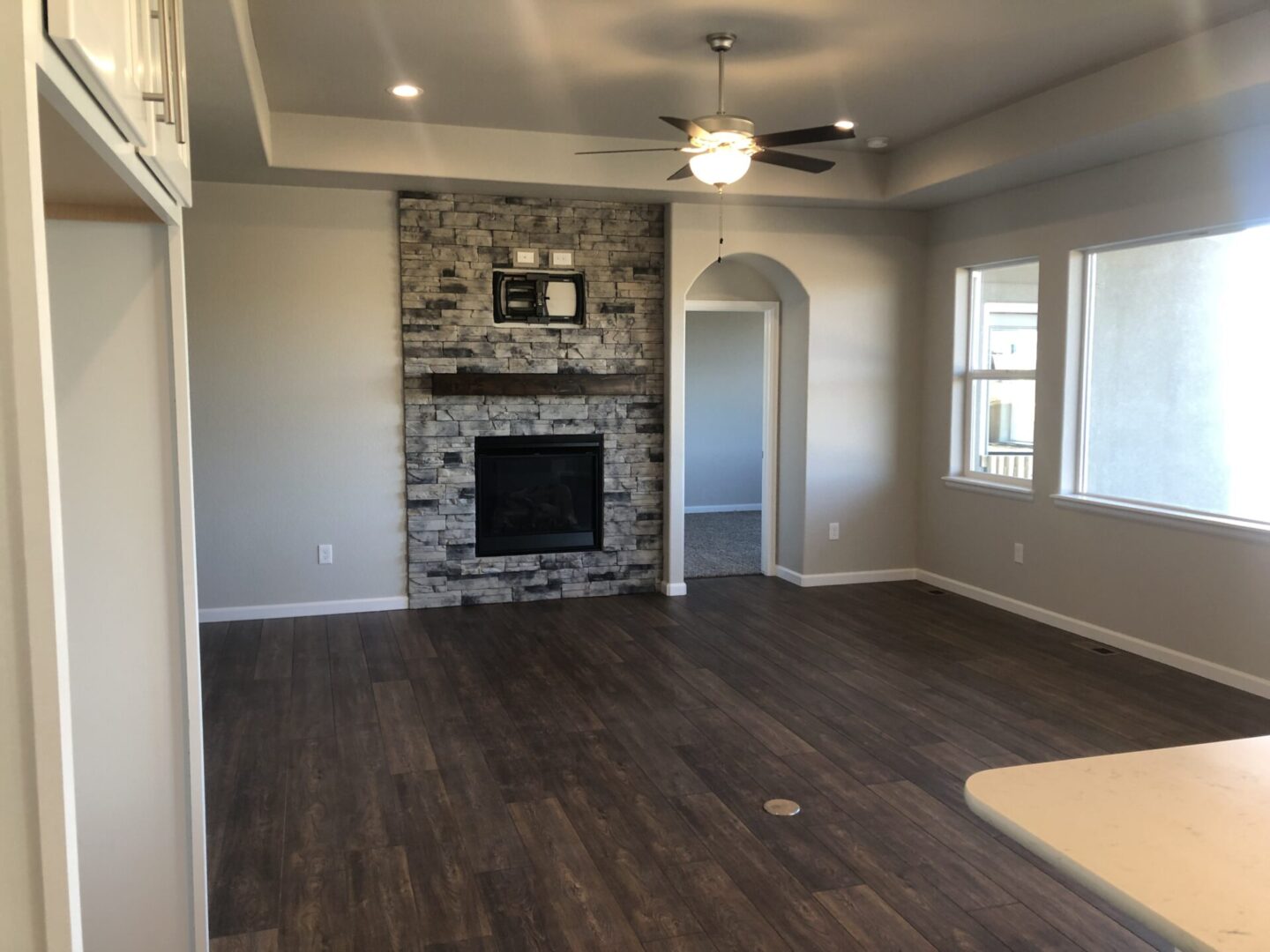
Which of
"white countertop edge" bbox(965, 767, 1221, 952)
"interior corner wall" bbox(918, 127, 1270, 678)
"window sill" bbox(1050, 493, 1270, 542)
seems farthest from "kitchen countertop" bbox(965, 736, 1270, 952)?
"interior corner wall" bbox(918, 127, 1270, 678)

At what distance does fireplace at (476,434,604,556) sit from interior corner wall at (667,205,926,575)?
55 cm

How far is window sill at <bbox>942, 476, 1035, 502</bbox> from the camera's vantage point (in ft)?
19.2

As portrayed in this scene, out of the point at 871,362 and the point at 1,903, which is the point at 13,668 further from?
the point at 871,362

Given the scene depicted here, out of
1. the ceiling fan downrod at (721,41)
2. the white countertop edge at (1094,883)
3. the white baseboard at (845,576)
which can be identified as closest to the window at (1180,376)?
the white baseboard at (845,576)

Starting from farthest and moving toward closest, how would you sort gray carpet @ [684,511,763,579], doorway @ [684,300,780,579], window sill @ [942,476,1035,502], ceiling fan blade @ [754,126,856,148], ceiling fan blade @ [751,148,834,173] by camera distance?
doorway @ [684,300,780,579], gray carpet @ [684,511,763,579], window sill @ [942,476,1035,502], ceiling fan blade @ [751,148,834,173], ceiling fan blade @ [754,126,856,148]

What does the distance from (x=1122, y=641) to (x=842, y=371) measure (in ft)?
8.20

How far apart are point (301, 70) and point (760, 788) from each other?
146 inches

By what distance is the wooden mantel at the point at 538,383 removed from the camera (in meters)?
5.95

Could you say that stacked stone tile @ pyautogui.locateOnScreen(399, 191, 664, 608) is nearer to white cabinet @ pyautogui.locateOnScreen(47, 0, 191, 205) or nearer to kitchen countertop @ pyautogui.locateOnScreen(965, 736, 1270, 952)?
white cabinet @ pyautogui.locateOnScreen(47, 0, 191, 205)

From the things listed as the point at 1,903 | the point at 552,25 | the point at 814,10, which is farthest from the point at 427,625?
the point at 1,903

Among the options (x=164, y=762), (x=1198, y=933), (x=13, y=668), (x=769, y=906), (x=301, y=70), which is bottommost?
(x=769, y=906)

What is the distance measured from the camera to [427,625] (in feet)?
18.6

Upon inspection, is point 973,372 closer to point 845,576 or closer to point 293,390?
point 845,576

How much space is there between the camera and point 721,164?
13.2ft
